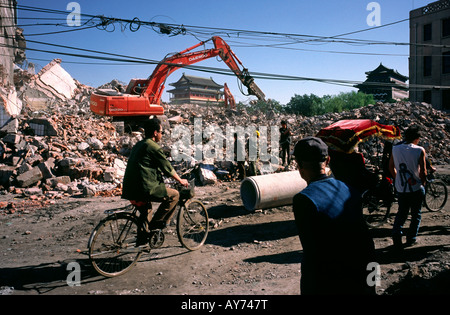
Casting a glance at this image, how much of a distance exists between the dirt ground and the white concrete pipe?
31 centimetres

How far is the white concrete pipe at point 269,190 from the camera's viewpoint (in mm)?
6941

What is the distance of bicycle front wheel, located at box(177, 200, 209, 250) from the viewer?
16.1ft

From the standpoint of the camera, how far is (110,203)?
845 cm

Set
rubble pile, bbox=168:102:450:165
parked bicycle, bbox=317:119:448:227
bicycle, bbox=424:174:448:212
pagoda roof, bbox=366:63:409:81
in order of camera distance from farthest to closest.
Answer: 1. pagoda roof, bbox=366:63:409:81
2. rubble pile, bbox=168:102:450:165
3. bicycle, bbox=424:174:448:212
4. parked bicycle, bbox=317:119:448:227

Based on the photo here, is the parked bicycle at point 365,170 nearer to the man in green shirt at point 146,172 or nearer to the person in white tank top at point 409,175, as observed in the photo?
the person in white tank top at point 409,175

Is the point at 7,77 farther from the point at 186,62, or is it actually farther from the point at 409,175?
the point at 409,175

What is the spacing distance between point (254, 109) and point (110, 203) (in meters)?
16.4

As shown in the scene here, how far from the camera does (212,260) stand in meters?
4.75

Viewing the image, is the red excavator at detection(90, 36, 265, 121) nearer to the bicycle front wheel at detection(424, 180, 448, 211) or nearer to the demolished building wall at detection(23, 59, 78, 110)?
the bicycle front wheel at detection(424, 180, 448, 211)

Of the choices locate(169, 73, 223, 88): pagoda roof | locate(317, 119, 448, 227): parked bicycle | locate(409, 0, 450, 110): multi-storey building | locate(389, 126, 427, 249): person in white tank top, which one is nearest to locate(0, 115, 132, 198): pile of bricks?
locate(317, 119, 448, 227): parked bicycle

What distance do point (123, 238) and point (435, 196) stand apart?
7139 millimetres

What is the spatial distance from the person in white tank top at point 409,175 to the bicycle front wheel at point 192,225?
320 centimetres

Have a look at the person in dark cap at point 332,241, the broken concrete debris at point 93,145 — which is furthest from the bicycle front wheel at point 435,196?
the person in dark cap at point 332,241
